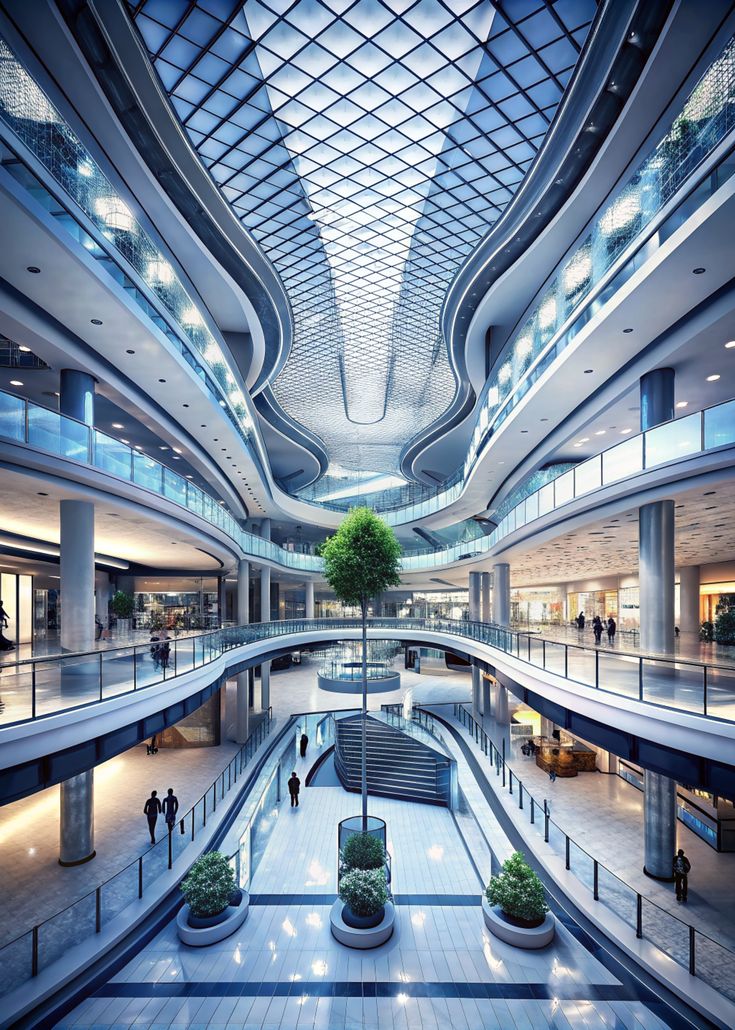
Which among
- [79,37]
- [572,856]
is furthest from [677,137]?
[572,856]

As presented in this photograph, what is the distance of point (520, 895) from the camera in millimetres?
9562

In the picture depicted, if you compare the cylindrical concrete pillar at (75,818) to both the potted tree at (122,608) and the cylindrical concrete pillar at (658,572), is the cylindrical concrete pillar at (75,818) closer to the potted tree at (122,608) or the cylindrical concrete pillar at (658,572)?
the potted tree at (122,608)

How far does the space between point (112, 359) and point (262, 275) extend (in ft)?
29.3

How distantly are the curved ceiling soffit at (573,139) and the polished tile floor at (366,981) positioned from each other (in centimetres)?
1603

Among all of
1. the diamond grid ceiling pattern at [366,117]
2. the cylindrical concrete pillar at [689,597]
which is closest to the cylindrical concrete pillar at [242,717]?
the diamond grid ceiling pattern at [366,117]

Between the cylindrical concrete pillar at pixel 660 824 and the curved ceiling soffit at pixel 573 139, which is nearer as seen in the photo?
the curved ceiling soffit at pixel 573 139

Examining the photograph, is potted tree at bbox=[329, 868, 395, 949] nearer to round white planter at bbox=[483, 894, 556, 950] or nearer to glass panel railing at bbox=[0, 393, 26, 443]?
round white planter at bbox=[483, 894, 556, 950]

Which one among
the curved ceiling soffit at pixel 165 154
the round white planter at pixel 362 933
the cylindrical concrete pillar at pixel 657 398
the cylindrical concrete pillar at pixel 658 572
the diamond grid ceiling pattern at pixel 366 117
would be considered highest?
the diamond grid ceiling pattern at pixel 366 117

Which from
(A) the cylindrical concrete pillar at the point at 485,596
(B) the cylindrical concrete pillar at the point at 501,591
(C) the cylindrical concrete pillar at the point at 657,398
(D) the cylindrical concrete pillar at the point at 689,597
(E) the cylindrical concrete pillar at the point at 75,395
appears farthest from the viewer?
(A) the cylindrical concrete pillar at the point at 485,596

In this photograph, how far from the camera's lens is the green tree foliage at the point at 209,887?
32.5ft

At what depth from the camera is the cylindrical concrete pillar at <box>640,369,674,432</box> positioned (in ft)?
38.8

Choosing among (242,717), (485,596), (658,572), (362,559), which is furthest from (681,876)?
(485,596)

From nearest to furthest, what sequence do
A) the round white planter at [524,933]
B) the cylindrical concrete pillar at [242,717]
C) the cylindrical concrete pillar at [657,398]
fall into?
the round white planter at [524,933] → the cylindrical concrete pillar at [657,398] → the cylindrical concrete pillar at [242,717]

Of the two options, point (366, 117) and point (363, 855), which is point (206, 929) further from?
point (366, 117)
